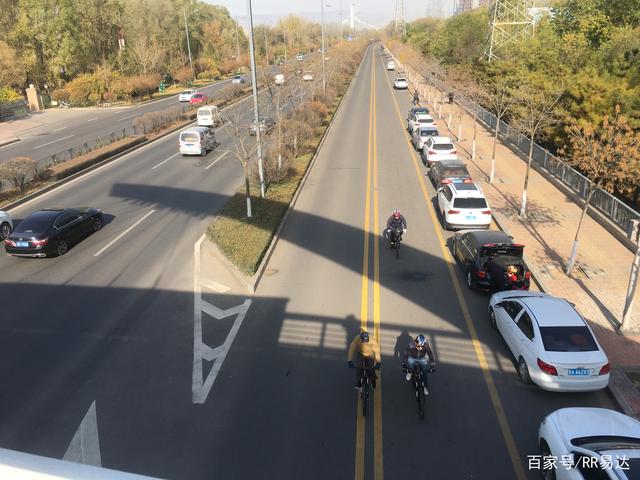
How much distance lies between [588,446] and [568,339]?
312 centimetres

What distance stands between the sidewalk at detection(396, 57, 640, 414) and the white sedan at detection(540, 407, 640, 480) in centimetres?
214

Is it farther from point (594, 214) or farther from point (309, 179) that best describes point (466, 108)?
point (594, 214)

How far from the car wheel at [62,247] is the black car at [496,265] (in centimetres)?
1352

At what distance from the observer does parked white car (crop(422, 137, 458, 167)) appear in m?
27.1

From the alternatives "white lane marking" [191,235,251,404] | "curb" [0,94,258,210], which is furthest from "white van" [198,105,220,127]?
"white lane marking" [191,235,251,404]

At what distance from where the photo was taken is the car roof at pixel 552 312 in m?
10.1

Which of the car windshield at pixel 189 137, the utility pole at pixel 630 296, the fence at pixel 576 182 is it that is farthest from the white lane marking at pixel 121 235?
the fence at pixel 576 182

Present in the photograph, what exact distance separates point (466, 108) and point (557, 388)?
4169cm

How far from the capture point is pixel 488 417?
30.2 feet

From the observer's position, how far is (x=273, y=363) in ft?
35.8

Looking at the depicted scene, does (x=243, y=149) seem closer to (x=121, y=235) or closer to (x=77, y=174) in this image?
(x=121, y=235)

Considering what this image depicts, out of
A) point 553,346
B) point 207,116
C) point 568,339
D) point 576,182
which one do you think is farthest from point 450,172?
point 207,116

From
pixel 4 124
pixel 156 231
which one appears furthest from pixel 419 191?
pixel 4 124

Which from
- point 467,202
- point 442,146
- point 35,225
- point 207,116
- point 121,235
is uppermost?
point 207,116
